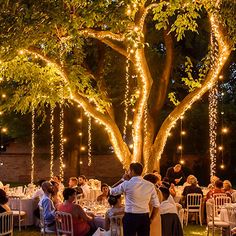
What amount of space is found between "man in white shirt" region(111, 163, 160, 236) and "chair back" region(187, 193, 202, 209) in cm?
709

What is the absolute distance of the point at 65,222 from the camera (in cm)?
932

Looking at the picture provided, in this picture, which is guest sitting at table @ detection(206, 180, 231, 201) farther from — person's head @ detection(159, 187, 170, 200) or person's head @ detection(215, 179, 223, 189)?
person's head @ detection(159, 187, 170, 200)

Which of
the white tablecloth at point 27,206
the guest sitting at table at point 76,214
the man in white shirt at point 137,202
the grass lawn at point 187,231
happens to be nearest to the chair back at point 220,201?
the grass lawn at point 187,231

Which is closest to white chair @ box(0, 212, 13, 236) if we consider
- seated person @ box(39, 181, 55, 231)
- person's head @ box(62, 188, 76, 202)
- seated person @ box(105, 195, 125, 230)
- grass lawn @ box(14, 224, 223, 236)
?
person's head @ box(62, 188, 76, 202)

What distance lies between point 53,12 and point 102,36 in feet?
8.82

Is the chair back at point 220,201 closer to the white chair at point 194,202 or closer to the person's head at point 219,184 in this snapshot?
the person's head at point 219,184

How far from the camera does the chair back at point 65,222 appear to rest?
362 inches

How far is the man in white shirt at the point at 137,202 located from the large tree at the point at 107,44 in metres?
4.99

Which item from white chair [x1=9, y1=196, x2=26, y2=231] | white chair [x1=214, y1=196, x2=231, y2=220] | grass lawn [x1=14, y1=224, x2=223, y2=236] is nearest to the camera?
grass lawn [x1=14, y1=224, x2=223, y2=236]

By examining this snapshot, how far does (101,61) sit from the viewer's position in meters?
18.8

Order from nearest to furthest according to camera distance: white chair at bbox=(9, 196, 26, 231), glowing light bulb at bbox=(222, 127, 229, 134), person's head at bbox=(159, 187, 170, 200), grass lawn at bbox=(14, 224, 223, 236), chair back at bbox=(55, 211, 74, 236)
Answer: person's head at bbox=(159, 187, 170, 200) → chair back at bbox=(55, 211, 74, 236) → grass lawn at bbox=(14, 224, 223, 236) → white chair at bbox=(9, 196, 26, 231) → glowing light bulb at bbox=(222, 127, 229, 134)

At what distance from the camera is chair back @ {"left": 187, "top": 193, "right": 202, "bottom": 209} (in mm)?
14961

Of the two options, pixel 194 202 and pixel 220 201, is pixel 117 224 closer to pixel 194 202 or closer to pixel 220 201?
pixel 220 201

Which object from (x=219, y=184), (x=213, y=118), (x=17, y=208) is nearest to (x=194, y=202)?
(x=219, y=184)
